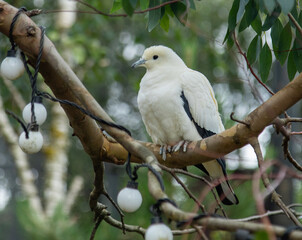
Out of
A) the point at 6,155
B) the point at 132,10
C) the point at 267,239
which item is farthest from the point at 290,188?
the point at 6,155

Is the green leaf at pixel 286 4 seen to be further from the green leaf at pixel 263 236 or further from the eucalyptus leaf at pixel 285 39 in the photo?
the green leaf at pixel 263 236

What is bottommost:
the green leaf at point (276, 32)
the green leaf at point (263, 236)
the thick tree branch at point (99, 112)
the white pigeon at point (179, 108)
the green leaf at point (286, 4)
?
the white pigeon at point (179, 108)

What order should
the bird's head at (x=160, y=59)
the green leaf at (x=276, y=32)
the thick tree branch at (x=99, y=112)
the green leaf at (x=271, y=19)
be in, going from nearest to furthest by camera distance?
the thick tree branch at (x=99, y=112), the green leaf at (x=271, y=19), the green leaf at (x=276, y=32), the bird's head at (x=160, y=59)

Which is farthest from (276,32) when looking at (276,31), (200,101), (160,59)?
(160,59)

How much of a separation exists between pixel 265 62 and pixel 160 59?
2.97 feet

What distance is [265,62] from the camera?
6.73 ft

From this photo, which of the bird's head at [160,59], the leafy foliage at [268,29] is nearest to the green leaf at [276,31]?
the leafy foliage at [268,29]

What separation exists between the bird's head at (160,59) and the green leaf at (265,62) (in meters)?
0.81

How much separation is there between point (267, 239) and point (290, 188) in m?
3.57

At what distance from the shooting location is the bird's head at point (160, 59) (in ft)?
9.28

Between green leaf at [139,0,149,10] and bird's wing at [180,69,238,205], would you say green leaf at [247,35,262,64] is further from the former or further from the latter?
bird's wing at [180,69,238,205]

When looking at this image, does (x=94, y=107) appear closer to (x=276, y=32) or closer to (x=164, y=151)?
(x=164, y=151)

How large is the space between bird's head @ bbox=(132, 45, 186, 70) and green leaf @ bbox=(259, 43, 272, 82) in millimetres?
806

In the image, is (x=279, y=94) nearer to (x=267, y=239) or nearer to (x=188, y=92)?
(x=267, y=239)
